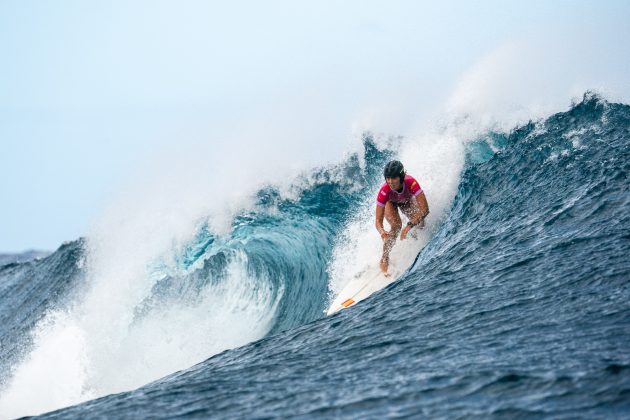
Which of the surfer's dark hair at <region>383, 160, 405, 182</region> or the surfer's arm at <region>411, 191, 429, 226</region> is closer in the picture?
the surfer's dark hair at <region>383, 160, 405, 182</region>

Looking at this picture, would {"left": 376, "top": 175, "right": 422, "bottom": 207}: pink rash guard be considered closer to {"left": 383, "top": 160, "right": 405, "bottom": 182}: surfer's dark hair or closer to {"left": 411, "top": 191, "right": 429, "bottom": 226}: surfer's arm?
{"left": 411, "top": 191, "right": 429, "bottom": 226}: surfer's arm

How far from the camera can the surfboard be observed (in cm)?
662

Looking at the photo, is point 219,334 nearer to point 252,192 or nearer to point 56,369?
point 56,369

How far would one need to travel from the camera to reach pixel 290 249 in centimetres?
1020

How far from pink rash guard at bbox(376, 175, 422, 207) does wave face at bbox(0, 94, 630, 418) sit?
56cm

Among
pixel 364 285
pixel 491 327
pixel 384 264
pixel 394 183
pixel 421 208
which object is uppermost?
pixel 394 183

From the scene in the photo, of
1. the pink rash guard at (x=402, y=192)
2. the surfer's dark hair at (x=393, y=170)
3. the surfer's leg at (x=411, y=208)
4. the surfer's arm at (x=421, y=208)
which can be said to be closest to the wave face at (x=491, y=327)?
the surfer's arm at (x=421, y=208)

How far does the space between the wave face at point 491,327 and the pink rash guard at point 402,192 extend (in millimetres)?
558

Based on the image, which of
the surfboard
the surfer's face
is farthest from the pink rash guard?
the surfboard

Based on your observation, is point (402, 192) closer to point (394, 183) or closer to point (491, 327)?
point (394, 183)

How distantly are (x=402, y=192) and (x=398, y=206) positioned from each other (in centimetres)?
29

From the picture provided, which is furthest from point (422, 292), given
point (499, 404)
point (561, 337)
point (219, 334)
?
point (219, 334)

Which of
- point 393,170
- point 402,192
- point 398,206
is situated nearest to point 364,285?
point 398,206

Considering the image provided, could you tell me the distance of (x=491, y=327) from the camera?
345cm
